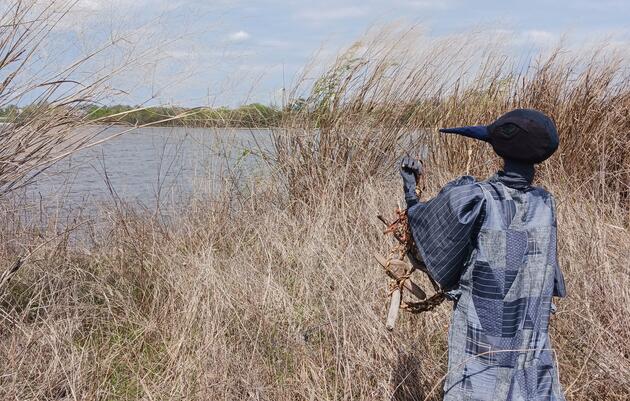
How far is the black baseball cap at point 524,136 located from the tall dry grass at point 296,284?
1195mm

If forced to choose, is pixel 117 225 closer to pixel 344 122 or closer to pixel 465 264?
pixel 344 122

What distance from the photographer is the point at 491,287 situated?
86.0 inches

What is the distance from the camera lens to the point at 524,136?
86.6 inches

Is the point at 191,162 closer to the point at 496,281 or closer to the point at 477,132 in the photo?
the point at 477,132

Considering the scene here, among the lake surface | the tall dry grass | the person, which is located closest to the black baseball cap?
the person

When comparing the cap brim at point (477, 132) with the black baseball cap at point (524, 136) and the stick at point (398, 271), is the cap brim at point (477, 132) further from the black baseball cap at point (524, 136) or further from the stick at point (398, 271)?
the stick at point (398, 271)

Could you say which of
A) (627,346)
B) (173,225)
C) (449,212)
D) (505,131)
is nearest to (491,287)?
(449,212)

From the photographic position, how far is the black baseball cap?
86.4 inches

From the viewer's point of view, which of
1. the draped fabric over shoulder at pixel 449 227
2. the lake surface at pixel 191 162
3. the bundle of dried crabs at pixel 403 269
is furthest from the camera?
the lake surface at pixel 191 162

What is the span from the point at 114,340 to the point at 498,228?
2212 millimetres

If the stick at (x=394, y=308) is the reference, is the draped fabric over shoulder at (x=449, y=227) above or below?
→ above

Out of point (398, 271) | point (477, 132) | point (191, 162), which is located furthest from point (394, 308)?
point (191, 162)

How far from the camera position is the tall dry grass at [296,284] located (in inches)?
122

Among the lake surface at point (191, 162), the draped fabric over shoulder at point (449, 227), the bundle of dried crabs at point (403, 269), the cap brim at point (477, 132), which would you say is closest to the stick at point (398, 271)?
the bundle of dried crabs at point (403, 269)
